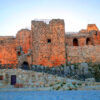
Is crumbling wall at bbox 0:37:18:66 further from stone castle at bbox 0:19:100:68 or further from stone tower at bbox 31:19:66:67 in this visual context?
stone tower at bbox 31:19:66:67

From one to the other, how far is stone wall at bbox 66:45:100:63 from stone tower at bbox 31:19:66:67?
1.17 m

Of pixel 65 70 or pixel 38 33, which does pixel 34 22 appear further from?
pixel 65 70

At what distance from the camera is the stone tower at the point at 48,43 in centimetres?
1742

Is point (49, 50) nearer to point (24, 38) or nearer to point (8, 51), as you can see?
point (24, 38)

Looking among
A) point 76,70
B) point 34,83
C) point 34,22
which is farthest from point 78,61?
point 34,83

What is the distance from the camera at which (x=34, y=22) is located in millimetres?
18422

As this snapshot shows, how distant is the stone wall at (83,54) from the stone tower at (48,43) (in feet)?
3.85

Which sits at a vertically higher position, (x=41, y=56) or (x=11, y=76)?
(x=41, y=56)

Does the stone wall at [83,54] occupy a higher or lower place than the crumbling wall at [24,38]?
lower

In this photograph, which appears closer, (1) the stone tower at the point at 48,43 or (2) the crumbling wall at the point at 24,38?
(1) the stone tower at the point at 48,43

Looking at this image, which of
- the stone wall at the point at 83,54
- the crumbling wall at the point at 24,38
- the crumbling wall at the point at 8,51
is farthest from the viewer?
the crumbling wall at the point at 24,38

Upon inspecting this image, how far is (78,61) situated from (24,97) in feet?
44.4

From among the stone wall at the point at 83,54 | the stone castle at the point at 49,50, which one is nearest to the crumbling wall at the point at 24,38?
the stone castle at the point at 49,50

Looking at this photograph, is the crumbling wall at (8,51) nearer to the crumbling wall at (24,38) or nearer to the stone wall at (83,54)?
the crumbling wall at (24,38)
